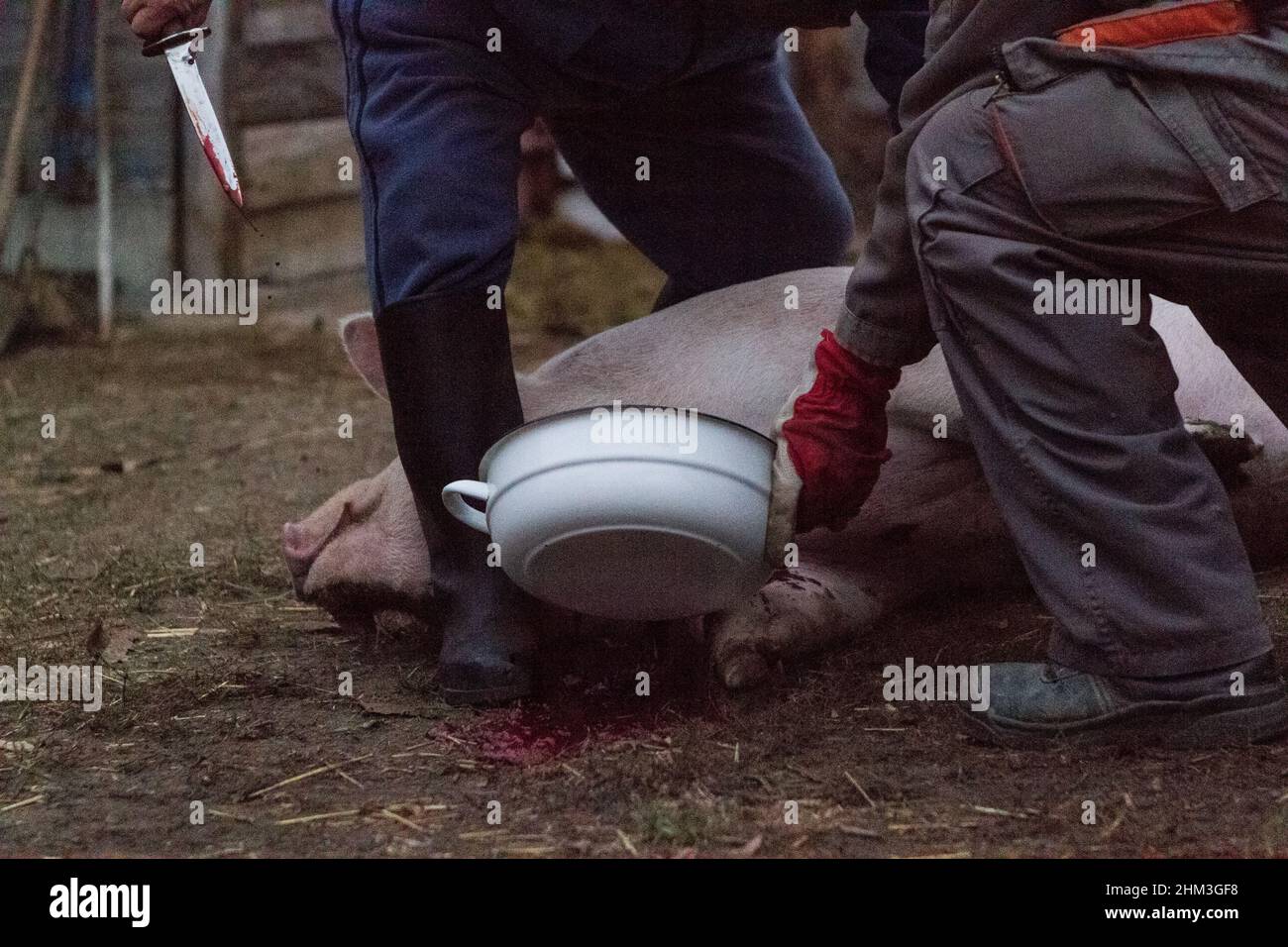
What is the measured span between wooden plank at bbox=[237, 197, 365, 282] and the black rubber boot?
400 cm

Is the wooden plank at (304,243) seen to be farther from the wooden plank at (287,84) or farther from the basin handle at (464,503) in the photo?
the basin handle at (464,503)

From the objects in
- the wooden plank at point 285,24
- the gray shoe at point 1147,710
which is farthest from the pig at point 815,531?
the wooden plank at point 285,24

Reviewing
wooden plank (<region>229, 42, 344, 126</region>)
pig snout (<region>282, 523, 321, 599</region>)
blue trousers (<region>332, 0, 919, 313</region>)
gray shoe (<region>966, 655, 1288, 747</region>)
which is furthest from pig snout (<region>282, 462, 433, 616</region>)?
wooden plank (<region>229, 42, 344, 126</region>)

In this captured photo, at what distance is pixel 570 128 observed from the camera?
10.2ft

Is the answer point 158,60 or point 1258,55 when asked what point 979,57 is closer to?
point 1258,55

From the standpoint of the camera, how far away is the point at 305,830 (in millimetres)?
2131

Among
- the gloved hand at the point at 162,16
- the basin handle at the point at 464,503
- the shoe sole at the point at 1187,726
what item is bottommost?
the shoe sole at the point at 1187,726

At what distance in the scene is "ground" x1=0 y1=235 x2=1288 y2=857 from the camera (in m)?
2.05

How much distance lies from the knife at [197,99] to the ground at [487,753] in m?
0.80

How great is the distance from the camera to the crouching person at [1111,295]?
2057 mm

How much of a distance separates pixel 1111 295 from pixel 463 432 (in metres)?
0.98

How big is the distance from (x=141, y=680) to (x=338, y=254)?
13.6 ft

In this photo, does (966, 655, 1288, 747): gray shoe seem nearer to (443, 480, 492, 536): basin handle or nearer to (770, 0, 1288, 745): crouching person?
(770, 0, 1288, 745): crouching person

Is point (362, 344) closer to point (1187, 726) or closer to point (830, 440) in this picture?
point (830, 440)
